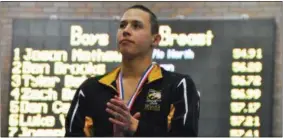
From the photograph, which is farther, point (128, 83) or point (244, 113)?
point (244, 113)

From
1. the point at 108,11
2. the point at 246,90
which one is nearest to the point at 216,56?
the point at 246,90

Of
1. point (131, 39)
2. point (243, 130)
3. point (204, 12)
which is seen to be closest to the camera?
point (131, 39)

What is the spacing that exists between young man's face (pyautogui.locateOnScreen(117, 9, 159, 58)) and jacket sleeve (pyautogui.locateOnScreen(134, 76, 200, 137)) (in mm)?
158

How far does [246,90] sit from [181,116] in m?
2.55

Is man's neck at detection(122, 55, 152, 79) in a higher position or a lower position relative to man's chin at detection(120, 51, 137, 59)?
lower

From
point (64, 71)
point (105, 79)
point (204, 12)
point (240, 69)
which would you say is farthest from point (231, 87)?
point (105, 79)

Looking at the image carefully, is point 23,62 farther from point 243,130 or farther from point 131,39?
point 131,39

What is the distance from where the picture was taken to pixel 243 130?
162 inches

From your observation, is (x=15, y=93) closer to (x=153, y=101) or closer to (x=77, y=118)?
(x=77, y=118)

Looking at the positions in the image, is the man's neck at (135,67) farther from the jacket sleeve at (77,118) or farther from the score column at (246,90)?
the score column at (246,90)

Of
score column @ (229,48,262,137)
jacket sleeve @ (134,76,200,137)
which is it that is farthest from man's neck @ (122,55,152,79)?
score column @ (229,48,262,137)

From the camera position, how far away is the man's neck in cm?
180

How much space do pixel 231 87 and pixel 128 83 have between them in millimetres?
2453

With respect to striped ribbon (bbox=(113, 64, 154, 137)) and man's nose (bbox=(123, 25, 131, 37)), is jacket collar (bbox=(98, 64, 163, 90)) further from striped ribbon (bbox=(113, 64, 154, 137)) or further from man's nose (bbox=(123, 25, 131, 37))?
man's nose (bbox=(123, 25, 131, 37))
